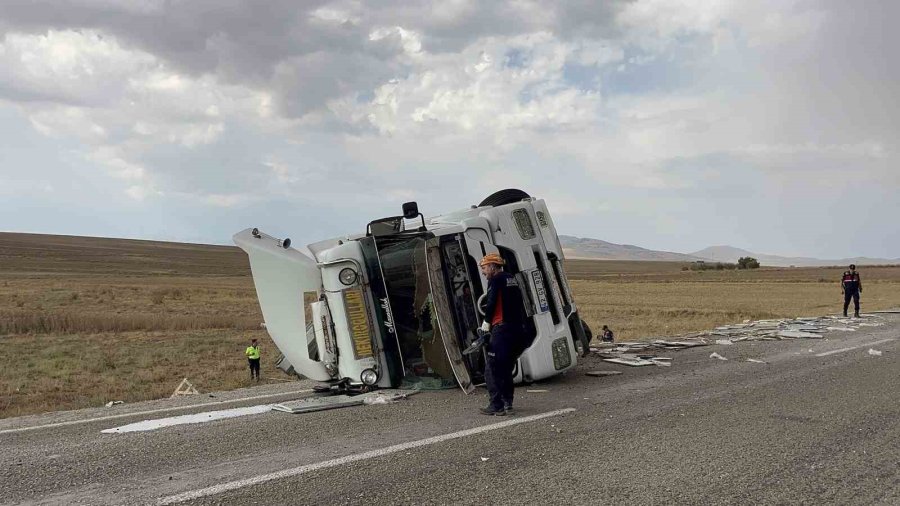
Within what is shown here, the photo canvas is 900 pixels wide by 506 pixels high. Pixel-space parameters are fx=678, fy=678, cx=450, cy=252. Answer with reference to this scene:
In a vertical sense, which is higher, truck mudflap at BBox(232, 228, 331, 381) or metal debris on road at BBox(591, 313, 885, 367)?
truck mudflap at BBox(232, 228, 331, 381)

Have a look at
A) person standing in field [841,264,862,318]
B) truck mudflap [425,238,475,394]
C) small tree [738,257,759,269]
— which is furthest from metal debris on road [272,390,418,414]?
small tree [738,257,759,269]

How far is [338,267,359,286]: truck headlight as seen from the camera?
7465 millimetres

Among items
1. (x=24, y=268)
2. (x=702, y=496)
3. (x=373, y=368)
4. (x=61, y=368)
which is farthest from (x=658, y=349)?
(x=24, y=268)

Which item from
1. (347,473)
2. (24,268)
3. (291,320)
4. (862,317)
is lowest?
(862,317)

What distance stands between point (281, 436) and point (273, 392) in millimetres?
2511

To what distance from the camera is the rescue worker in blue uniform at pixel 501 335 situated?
623 centimetres

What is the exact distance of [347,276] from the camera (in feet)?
24.5

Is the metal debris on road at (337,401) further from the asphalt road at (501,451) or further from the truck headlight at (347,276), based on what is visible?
the truck headlight at (347,276)

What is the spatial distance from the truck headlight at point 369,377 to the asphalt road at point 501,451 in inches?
26.6

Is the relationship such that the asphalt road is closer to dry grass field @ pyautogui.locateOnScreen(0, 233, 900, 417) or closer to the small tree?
dry grass field @ pyautogui.locateOnScreen(0, 233, 900, 417)

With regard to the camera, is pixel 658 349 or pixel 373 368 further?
pixel 658 349

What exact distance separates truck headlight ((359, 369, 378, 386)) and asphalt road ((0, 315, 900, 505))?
67 cm

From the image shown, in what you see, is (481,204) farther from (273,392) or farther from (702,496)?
(702,496)

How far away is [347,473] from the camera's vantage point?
445 cm
